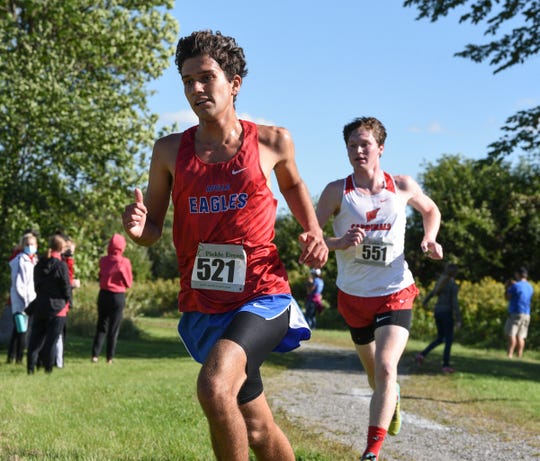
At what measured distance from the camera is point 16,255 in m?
12.3

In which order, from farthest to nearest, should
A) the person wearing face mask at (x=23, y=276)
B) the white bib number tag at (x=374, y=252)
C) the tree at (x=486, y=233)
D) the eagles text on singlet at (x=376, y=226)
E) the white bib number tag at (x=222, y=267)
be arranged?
the tree at (x=486, y=233) → the person wearing face mask at (x=23, y=276) → the eagles text on singlet at (x=376, y=226) → the white bib number tag at (x=374, y=252) → the white bib number tag at (x=222, y=267)

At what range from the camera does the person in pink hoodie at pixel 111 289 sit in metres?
13.2

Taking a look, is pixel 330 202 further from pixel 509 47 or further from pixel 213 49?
pixel 509 47

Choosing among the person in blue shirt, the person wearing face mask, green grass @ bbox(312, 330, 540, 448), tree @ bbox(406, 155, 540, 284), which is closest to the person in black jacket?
the person wearing face mask

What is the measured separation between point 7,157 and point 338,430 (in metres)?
16.1

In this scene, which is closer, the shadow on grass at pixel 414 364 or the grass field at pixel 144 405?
the grass field at pixel 144 405

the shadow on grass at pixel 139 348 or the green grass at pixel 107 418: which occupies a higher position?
the green grass at pixel 107 418

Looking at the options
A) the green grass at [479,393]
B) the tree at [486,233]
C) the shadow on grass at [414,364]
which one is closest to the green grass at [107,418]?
the green grass at [479,393]

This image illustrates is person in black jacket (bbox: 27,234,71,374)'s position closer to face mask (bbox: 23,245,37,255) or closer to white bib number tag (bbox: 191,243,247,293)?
face mask (bbox: 23,245,37,255)

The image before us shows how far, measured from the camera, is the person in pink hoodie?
13211mm

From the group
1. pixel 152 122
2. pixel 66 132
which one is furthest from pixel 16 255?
pixel 152 122

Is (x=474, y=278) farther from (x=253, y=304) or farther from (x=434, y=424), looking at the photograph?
(x=253, y=304)

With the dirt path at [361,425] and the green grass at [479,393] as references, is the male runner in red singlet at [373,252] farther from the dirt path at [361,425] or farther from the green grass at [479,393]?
the green grass at [479,393]

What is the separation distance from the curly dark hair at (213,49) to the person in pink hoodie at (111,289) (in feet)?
30.4
